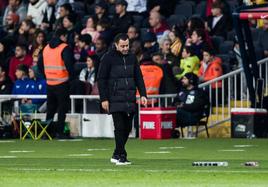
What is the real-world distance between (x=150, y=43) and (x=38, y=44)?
3.26m

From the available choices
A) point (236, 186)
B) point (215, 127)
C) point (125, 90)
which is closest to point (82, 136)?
point (215, 127)

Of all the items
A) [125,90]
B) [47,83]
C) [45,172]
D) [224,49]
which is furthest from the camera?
[224,49]

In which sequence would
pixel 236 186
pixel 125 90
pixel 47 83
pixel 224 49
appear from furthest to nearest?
pixel 224 49 → pixel 47 83 → pixel 125 90 → pixel 236 186

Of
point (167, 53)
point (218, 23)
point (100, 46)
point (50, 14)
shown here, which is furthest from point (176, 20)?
point (50, 14)

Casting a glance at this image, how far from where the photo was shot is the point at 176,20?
3494 centimetres

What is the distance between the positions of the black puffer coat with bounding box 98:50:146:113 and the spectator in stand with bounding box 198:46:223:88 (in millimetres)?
9751

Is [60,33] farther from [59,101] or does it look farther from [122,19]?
[122,19]

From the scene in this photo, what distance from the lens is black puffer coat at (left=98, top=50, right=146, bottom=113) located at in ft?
71.9

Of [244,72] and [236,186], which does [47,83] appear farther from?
[236,186]

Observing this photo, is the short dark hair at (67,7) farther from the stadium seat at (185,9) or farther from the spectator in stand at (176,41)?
the spectator in stand at (176,41)

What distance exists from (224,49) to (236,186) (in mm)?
16229

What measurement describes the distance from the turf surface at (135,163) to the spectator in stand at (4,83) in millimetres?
3646

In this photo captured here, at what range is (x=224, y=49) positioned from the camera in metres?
33.0

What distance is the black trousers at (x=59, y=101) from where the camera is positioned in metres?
30.8
